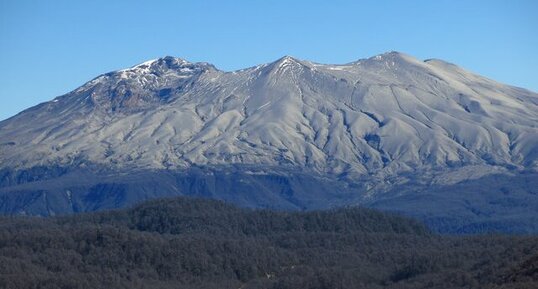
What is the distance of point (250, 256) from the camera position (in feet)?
310

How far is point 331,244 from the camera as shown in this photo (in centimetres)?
10394

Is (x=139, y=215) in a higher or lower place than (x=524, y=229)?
higher

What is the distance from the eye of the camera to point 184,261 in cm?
9312

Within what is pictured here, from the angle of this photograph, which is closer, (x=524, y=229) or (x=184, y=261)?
(x=184, y=261)

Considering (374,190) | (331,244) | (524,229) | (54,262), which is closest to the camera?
Result: (54,262)

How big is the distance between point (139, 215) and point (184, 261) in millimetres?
27432

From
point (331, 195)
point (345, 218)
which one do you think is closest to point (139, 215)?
point (345, 218)

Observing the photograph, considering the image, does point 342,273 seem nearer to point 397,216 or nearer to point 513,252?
point 513,252

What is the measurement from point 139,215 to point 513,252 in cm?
4691

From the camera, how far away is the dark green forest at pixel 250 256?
82.4 meters

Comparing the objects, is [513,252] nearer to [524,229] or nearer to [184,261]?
[184,261]

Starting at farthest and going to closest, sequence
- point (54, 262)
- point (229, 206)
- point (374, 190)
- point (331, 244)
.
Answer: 1. point (374, 190)
2. point (229, 206)
3. point (331, 244)
4. point (54, 262)

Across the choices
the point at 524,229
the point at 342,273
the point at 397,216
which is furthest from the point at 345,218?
the point at 524,229

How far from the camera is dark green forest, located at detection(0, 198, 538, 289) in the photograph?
82.4 m
